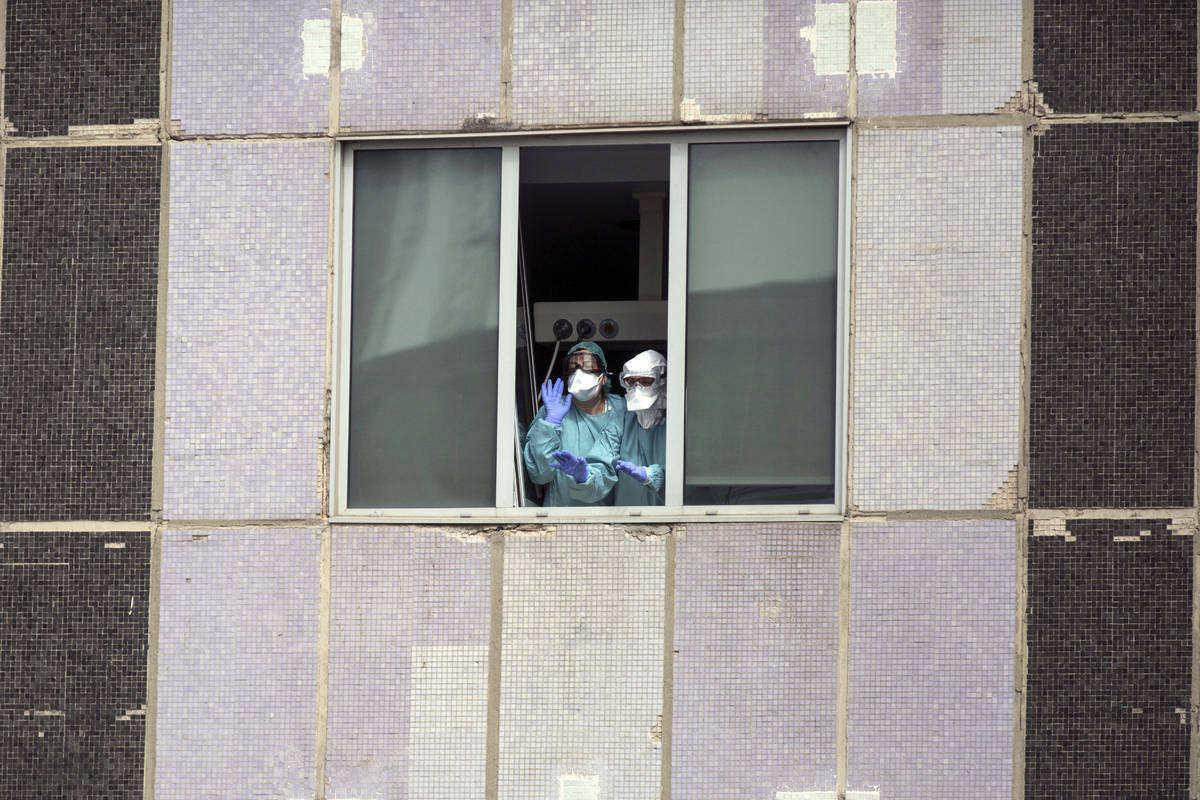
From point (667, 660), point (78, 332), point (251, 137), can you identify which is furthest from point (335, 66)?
point (667, 660)

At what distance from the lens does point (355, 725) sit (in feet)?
23.9

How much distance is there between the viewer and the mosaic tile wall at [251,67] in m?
7.59

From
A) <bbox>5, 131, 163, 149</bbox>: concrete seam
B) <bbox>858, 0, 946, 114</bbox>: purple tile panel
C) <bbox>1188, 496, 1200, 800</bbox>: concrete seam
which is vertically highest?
<bbox>858, 0, 946, 114</bbox>: purple tile panel

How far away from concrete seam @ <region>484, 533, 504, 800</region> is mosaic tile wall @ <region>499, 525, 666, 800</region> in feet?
0.09

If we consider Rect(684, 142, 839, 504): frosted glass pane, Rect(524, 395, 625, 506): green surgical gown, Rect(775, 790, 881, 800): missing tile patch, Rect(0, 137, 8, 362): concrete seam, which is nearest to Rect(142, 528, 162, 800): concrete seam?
Rect(0, 137, 8, 362): concrete seam

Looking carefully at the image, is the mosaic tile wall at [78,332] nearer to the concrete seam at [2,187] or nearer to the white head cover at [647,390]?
the concrete seam at [2,187]

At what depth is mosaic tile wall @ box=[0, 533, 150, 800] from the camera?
733 centimetres

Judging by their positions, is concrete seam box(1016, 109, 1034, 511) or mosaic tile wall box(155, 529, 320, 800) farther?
mosaic tile wall box(155, 529, 320, 800)

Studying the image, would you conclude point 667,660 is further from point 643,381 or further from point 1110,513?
point 1110,513

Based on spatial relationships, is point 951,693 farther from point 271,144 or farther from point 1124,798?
point 271,144

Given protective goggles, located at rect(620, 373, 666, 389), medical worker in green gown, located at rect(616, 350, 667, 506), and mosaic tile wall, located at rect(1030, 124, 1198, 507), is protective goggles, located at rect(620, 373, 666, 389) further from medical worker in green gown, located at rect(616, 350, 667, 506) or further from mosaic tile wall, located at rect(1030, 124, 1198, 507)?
mosaic tile wall, located at rect(1030, 124, 1198, 507)

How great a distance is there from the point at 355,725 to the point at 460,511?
3.77ft

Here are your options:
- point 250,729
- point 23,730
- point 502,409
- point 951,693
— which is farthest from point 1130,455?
point 23,730

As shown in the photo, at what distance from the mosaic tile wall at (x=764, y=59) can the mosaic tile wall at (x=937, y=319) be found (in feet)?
1.32
